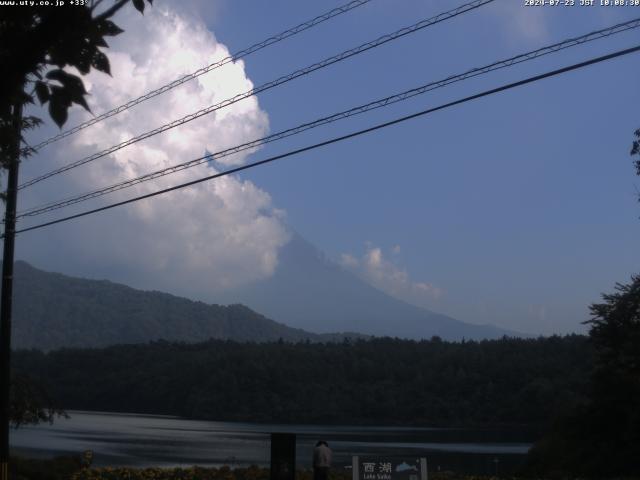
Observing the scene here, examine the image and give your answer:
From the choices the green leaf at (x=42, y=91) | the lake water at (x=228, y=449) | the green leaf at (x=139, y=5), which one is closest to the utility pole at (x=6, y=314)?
the lake water at (x=228, y=449)

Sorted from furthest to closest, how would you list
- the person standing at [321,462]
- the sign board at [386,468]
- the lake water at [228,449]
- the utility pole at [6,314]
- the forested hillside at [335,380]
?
1. the forested hillside at [335,380]
2. the lake water at [228,449]
3. the utility pole at [6,314]
4. the person standing at [321,462]
5. the sign board at [386,468]

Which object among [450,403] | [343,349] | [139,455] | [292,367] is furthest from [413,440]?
[343,349]

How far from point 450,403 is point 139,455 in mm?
61466

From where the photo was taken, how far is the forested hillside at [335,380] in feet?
Answer: 309

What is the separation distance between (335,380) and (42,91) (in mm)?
113677

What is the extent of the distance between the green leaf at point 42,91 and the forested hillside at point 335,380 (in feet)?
275

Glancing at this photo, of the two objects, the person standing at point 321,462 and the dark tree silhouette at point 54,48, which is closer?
the dark tree silhouette at point 54,48

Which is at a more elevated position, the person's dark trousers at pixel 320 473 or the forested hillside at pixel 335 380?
the forested hillside at pixel 335 380

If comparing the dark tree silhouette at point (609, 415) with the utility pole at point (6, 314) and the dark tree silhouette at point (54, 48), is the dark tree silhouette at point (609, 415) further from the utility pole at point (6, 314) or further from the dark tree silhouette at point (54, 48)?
the dark tree silhouette at point (54, 48)

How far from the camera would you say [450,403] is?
329 feet

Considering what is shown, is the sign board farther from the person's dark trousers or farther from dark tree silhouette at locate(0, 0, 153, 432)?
dark tree silhouette at locate(0, 0, 153, 432)

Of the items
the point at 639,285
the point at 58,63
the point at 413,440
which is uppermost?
the point at 639,285

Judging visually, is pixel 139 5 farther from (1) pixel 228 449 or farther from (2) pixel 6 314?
(1) pixel 228 449

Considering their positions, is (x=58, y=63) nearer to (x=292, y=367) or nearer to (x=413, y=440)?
(x=413, y=440)
